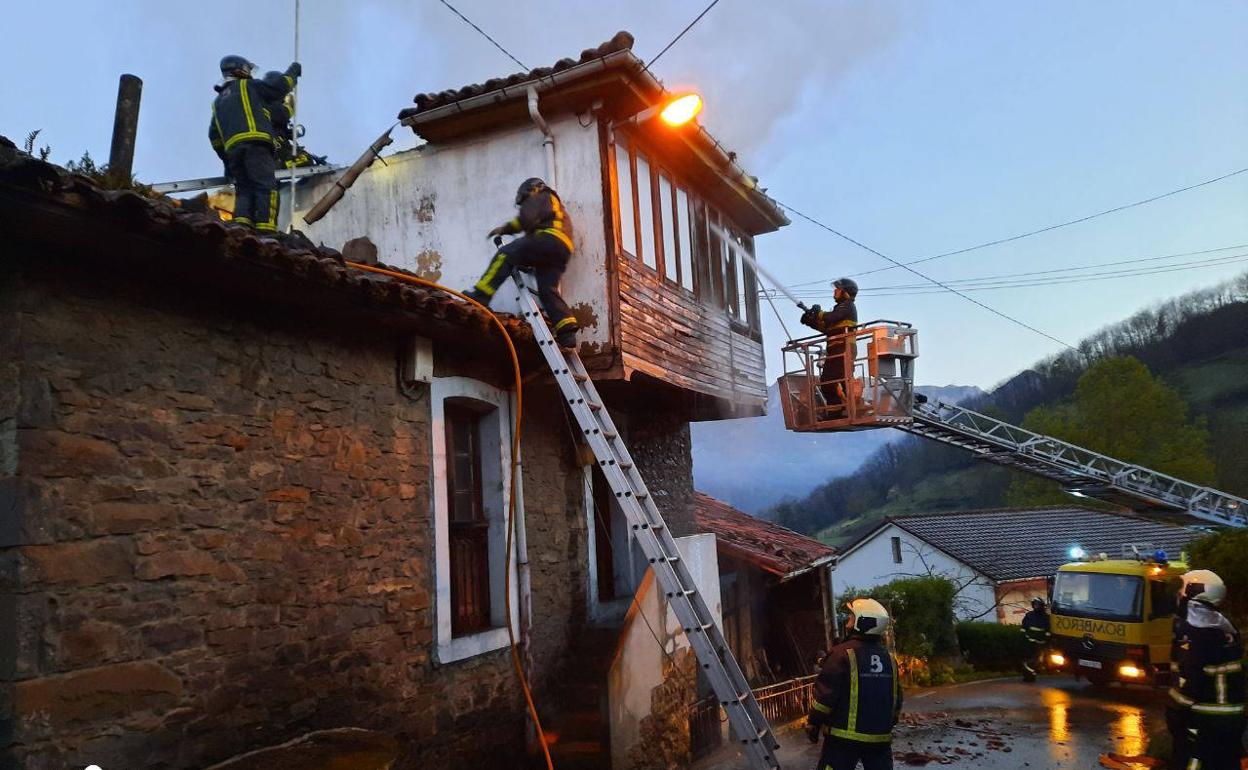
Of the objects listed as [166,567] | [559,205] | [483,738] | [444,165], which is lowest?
[483,738]

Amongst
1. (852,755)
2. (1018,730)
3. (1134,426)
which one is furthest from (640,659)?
(1134,426)

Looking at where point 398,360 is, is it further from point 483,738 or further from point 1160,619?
point 1160,619

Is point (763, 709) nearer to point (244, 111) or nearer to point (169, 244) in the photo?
point (244, 111)

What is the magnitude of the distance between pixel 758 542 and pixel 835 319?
4212 mm

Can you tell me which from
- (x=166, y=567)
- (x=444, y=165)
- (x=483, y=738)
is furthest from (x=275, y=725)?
(x=444, y=165)

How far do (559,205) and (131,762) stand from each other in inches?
227

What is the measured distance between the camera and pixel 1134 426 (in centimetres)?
3834

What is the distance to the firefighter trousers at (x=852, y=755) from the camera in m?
5.47

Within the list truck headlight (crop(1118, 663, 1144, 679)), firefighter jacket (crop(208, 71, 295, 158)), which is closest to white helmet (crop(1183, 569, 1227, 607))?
truck headlight (crop(1118, 663, 1144, 679))

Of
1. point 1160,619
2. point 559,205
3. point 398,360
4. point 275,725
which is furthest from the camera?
point 1160,619

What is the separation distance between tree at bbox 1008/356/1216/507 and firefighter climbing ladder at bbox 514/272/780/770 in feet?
122

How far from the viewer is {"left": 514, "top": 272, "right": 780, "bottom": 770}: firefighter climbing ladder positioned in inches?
206

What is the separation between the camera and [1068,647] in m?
14.0

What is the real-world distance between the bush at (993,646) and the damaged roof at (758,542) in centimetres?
643
